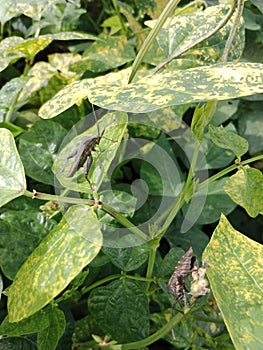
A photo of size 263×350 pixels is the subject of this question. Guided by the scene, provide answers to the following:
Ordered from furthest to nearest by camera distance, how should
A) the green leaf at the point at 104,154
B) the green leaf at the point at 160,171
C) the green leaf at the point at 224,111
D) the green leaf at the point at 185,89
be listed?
the green leaf at the point at 224,111, the green leaf at the point at 160,171, the green leaf at the point at 104,154, the green leaf at the point at 185,89

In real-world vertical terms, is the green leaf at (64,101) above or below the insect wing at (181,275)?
above

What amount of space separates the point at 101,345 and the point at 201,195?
0.82 ft

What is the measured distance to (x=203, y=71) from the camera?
1.39 ft

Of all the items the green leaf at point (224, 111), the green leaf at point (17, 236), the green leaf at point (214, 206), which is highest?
the green leaf at point (17, 236)

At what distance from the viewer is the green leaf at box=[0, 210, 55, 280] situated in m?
0.58

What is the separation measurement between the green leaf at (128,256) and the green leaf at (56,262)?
129mm

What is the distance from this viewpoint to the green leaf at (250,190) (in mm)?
570

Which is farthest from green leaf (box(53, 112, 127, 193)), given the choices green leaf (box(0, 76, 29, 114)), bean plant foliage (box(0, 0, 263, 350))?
green leaf (box(0, 76, 29, 114))

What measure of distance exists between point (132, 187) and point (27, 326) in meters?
0.31

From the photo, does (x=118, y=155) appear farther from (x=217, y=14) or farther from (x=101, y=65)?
(x=217, y=14)

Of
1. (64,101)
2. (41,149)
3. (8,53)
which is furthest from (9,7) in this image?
(64,101)

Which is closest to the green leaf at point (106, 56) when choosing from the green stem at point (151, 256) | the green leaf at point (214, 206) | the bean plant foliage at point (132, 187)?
the bean plant foliage at point (132, 187)

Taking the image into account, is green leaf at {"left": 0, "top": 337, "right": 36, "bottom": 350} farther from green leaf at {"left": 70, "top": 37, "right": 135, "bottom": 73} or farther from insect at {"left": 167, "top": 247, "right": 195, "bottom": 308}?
green leaf at {"left": 70, "top": 37, "right": 135, "bottom": 73}

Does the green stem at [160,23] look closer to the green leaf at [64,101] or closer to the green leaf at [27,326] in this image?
the green leaf at [64,101]
